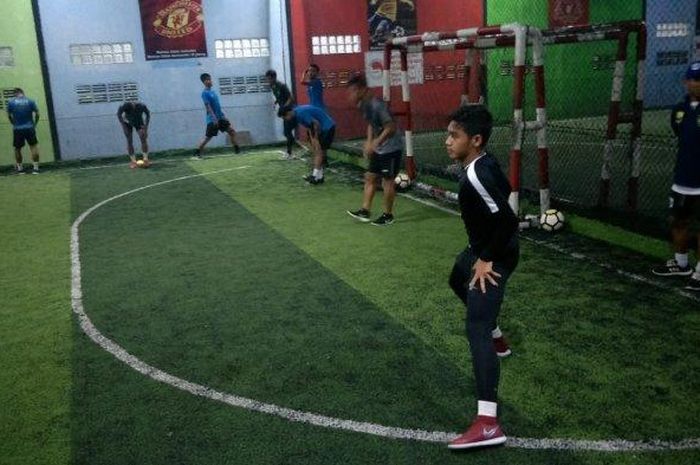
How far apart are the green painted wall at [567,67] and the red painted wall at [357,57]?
1031mm


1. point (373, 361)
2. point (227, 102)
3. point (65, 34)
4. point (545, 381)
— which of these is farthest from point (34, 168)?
point (545, 381)

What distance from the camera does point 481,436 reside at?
3553mm

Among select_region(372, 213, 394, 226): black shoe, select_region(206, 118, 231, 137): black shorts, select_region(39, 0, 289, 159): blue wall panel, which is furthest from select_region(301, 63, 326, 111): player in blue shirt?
select_region(372, 213, 394, 226): black shoe

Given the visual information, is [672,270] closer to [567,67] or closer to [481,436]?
[481,436]

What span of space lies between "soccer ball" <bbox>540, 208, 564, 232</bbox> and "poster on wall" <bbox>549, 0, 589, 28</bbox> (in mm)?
13695

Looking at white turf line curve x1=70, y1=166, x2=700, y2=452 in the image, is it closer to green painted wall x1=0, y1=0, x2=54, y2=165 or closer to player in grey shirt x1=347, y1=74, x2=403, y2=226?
player in grey shirt x1=347, y1=74, x2=403, y2=226

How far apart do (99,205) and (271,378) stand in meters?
7.79

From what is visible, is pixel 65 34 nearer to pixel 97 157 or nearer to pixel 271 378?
pixel 97 157

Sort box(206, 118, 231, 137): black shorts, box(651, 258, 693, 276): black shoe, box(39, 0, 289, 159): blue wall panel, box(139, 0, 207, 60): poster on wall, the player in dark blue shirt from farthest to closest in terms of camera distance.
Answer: box(139, 0, 207, 60): poster on wall < box(39, 0, 289, 159): blue wall panel < box(206, 118, 231, 137): black shorts < box(651, 258, 693, 276): black shoe < the player in dark blue shirt

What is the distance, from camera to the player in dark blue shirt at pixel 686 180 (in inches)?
216

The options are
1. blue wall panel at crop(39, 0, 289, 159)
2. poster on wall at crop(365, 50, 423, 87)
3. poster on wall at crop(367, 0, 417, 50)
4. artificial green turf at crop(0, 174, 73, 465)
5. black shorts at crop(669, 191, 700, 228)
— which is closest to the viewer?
artificial green turf at crop(0, 174, 73, 465)

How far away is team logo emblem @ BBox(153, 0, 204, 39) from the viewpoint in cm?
1689

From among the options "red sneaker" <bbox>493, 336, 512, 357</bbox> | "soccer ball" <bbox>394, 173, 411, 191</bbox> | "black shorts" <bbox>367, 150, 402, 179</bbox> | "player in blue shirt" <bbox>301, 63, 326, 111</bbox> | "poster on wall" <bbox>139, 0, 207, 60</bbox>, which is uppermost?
"poster on wall" <bbox>139, 0, 207, 60</bbox>

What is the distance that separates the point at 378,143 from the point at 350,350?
155 inches
